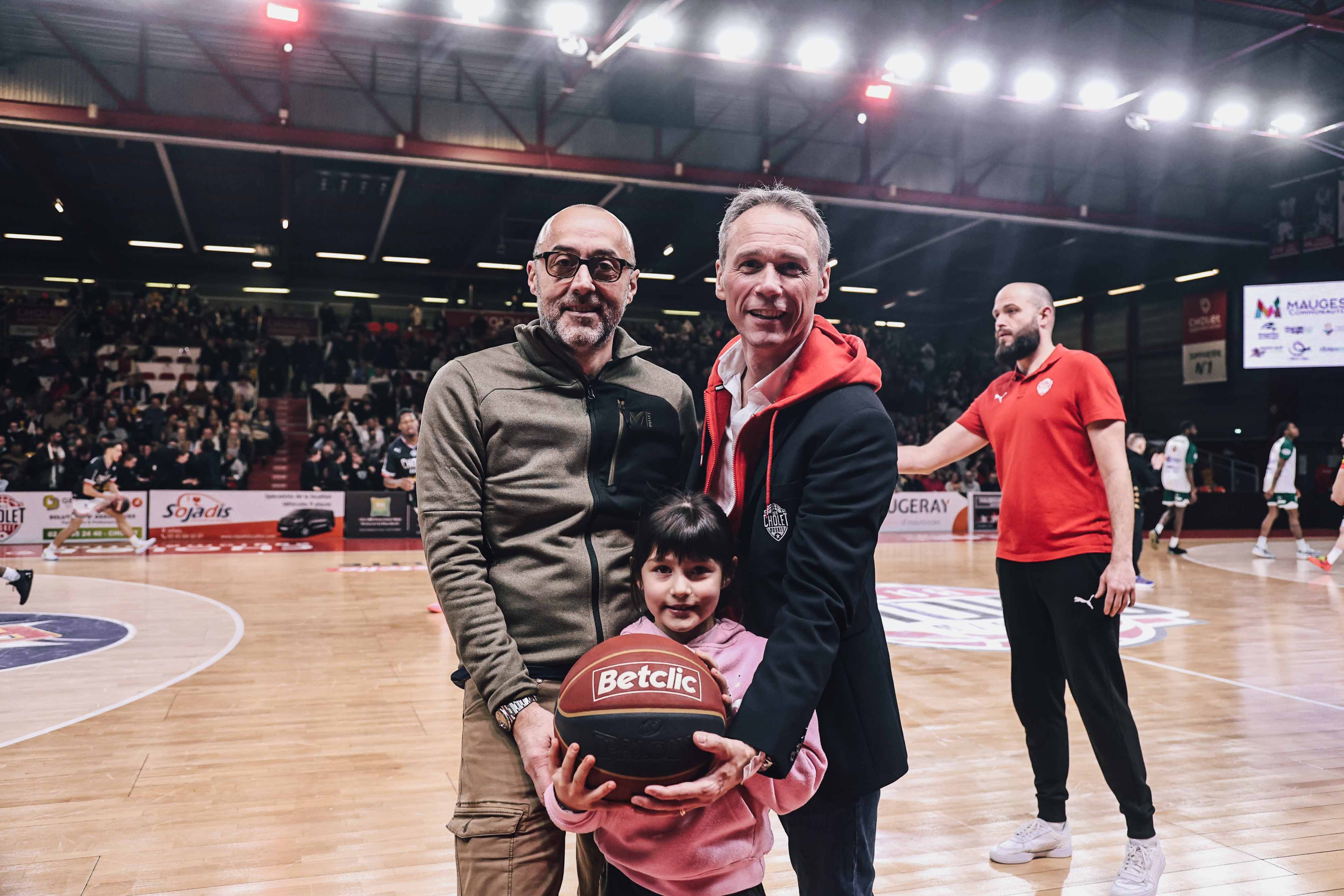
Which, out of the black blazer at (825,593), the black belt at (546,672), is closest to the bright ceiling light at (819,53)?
the black blazer at (825,593)

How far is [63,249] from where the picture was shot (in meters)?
21.9

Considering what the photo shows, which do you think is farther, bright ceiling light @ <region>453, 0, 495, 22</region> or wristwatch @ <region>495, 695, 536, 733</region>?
bright ceiling light @ <region>453, 0, 495, 22</region>

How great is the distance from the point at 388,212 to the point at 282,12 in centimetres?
985

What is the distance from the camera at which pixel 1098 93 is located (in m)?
13.2

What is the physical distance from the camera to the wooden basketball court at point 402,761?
3133 mm

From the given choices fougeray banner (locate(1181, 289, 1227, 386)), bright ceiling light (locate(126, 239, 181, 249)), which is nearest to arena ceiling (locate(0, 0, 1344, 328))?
bright ceiling light (locate(126, 239, 181, 249))

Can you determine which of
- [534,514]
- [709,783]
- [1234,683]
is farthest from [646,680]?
[1234,683]

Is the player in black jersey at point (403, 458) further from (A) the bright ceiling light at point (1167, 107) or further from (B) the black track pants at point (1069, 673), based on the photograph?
(A) the bright ceiling light at point (1167, 107)

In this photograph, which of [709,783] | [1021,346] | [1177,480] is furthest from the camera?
[1177,480]

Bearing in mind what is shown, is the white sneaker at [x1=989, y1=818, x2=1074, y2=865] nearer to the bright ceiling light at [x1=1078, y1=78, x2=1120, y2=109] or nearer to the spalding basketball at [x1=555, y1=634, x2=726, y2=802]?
the spalding basketball at [x1=555, y1=634, x2=726, y2=802]

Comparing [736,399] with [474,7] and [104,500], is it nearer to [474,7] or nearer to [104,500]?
[474,7]

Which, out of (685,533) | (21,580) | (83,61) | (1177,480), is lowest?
(21,580)

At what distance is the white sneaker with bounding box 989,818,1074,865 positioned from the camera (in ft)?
10.6

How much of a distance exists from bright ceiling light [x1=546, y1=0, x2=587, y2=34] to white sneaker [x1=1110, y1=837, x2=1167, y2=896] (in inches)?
427
